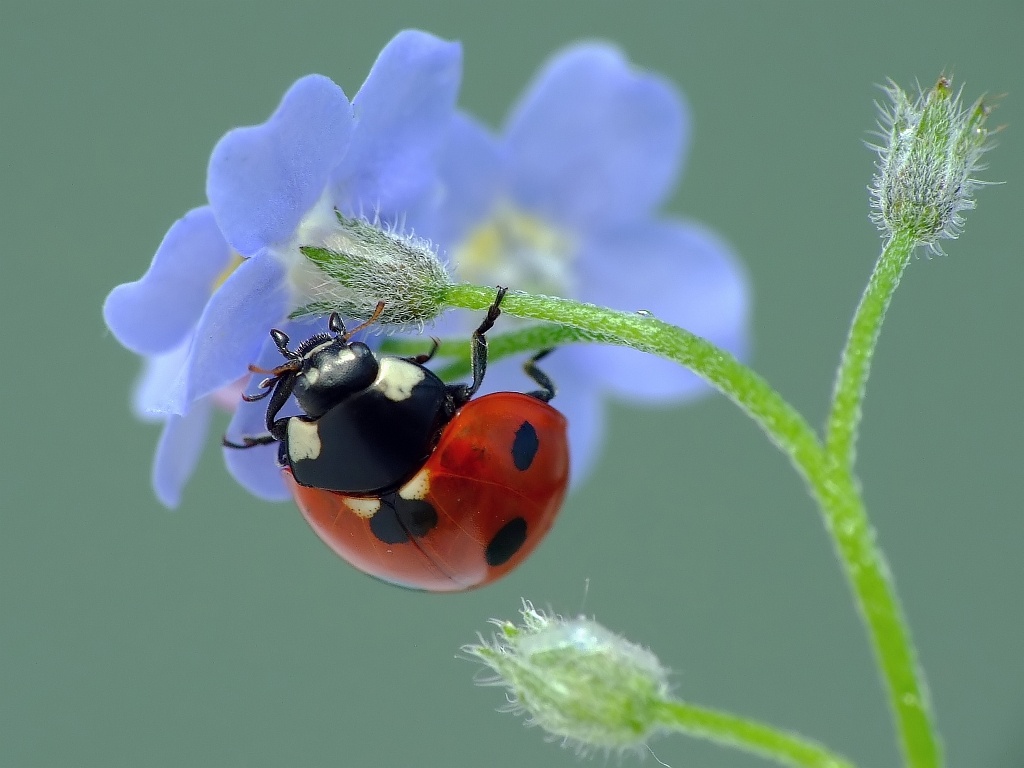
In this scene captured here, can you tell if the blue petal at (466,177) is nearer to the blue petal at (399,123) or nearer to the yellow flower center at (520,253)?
the yellow flower center at (520,253)

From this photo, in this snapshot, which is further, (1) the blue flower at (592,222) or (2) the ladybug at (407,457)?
(1) the blue flower at (592,222)

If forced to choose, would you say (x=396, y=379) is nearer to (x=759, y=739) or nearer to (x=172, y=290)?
(x=172, y=290)

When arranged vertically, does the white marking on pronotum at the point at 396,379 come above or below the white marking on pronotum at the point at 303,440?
above

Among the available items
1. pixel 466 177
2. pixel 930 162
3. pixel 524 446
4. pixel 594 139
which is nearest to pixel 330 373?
pixel 524 446

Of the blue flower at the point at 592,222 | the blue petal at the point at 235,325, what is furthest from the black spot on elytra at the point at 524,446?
the blue flower at the point at 592,222

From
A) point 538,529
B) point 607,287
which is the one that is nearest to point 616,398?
point 607,287

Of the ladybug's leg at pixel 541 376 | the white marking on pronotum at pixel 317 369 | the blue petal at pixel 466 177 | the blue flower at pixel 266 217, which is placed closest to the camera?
the blue flower at pixel 266 217
